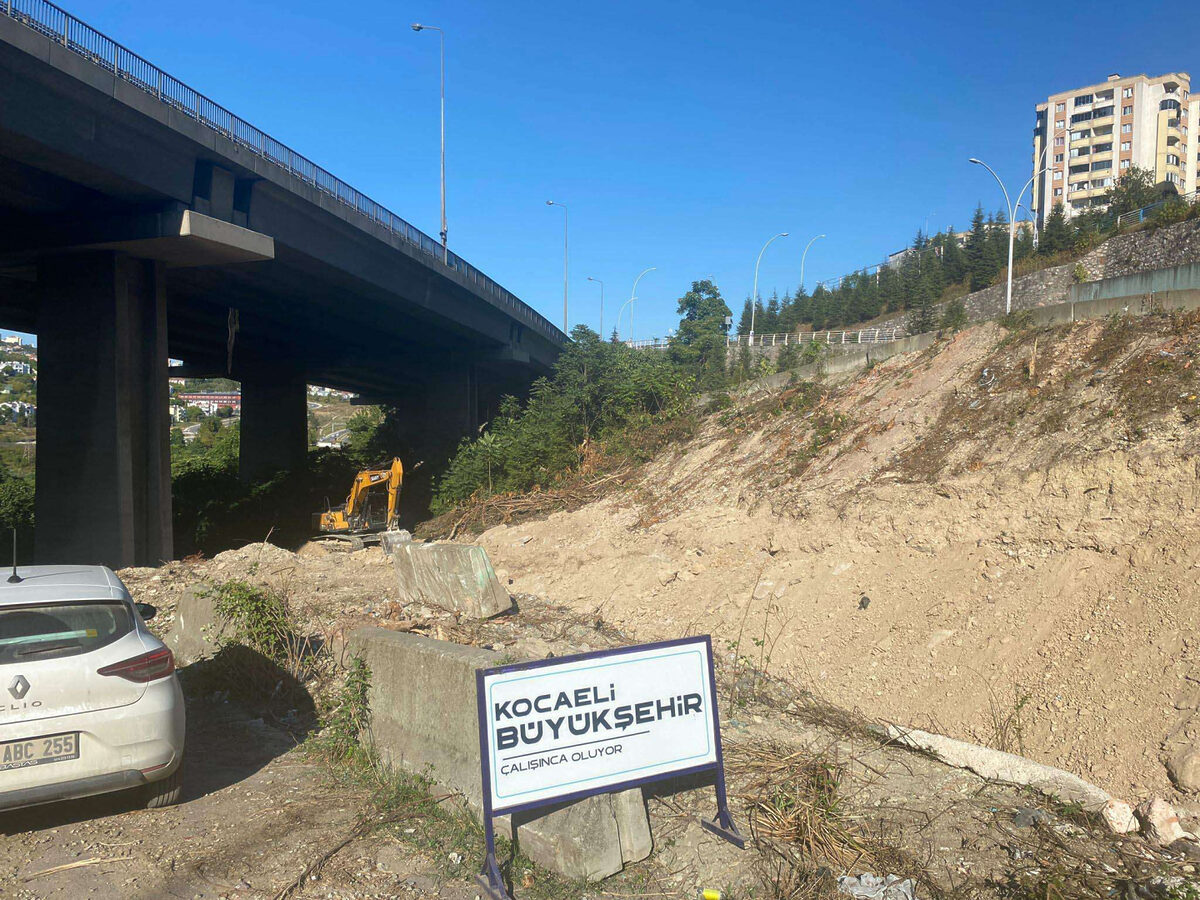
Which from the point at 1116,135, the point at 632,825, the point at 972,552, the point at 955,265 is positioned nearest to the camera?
the point at 632,825

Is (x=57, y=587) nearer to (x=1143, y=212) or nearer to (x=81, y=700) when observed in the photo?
(x=81, y=700)

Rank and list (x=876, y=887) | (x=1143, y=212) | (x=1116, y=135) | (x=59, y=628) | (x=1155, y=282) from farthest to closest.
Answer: (x=1116, y=135), (x=1143, y=212), (x=1155, y=282), (x=59, y=628), (x=876, y=887)

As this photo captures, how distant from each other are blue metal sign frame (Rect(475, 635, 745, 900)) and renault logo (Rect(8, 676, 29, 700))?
247 centimetres

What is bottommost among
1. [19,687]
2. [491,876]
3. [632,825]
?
[491,876]

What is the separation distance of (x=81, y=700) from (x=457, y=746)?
209 centimetres

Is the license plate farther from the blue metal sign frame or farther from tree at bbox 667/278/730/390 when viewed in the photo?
tree at bbox 667/278/730/390

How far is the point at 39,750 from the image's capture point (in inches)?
177

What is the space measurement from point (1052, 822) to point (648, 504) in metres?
11.8

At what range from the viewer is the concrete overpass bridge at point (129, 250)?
1412cm

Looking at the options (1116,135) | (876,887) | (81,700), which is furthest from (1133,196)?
(1116,135)

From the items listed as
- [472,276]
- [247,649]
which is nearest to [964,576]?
[247,649]

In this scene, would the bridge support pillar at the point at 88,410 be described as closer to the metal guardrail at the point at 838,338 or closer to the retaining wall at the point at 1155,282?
the retaining wall at the point at 1155,282

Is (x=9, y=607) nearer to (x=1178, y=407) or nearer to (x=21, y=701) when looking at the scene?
(x=21, y=701)

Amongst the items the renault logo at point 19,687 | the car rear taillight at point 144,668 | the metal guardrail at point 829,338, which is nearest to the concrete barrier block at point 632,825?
the car rear taillight at point 144,668
